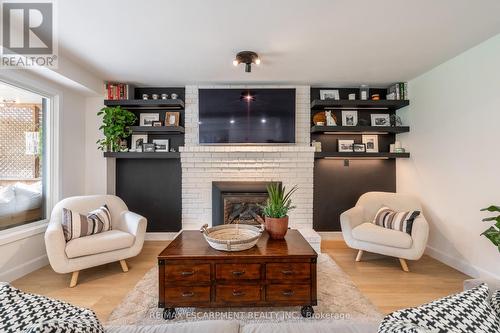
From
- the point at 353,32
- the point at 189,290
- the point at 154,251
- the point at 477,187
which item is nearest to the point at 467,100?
the point at 477,187

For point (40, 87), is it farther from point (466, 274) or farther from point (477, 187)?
point (466, 274)

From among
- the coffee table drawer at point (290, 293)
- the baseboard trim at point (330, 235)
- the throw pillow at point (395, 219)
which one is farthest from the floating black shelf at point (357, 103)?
the coffee table drawer at point (290, 293)

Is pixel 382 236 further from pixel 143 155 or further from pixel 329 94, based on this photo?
pixel 143 155

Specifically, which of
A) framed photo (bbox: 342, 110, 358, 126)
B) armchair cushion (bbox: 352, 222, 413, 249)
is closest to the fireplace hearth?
armchair cushion (bbox: 352, 222, 413, 249)

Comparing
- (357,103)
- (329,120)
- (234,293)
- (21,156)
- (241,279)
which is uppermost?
(357,103)

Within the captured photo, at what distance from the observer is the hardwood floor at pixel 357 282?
6.89ft

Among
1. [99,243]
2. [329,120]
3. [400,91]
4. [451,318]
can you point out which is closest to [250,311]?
[451,318]

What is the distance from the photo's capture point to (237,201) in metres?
3.62

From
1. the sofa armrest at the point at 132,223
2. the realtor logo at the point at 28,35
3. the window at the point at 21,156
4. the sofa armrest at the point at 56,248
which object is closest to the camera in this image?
the realtor logo at the point at 28,35

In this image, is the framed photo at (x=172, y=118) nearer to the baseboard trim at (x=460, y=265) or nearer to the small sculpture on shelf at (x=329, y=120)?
the small sculpture on shelf at (x=329, y=120)

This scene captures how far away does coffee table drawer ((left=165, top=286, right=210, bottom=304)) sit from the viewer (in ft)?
5.88

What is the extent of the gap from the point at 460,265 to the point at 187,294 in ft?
9.77

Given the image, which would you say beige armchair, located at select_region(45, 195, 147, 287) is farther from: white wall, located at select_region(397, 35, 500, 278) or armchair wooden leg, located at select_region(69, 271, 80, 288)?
white wall, located at select_region(397, 35, 500, 278)

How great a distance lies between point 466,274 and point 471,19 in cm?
253
